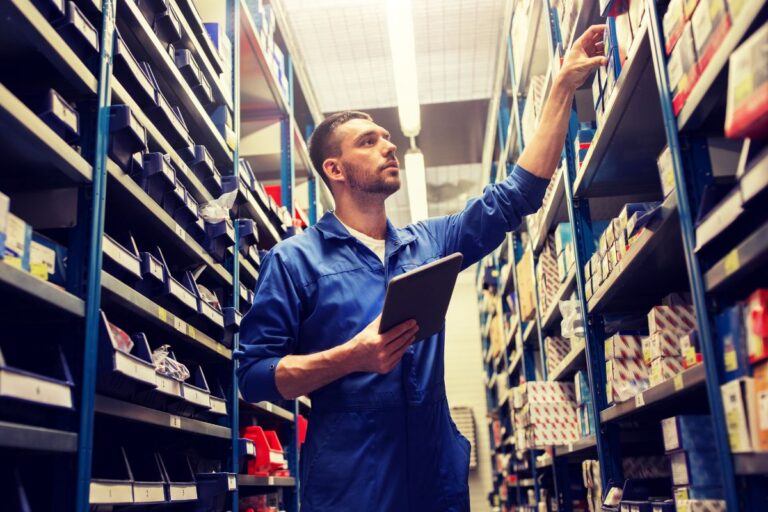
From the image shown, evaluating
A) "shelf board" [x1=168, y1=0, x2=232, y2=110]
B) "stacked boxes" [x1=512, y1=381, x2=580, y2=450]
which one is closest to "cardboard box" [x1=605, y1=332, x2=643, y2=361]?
"stacked boxes" [x1=512, y1=381, x2=580, y2=450]

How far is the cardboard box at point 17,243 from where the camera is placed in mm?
1704

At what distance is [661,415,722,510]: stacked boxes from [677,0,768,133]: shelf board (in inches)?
32.6

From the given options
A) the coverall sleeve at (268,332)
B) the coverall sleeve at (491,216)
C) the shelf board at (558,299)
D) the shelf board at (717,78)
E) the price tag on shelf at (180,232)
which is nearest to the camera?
the shelf board at (717,78)

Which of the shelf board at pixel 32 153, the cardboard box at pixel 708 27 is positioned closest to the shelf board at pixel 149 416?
the shelf board at pixel 32 153

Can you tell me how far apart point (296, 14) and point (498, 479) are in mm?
6247

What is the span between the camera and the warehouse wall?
34.7 ft

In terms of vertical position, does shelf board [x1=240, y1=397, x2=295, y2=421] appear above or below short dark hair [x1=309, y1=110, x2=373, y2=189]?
below

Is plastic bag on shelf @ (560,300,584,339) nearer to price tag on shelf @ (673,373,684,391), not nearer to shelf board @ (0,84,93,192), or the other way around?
price tag on shelf @ (673,373,684,391)

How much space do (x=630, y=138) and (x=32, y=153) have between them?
2.04 m

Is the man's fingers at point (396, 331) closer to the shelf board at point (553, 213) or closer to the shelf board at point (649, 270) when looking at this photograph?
the shelf board at point (649, 270)

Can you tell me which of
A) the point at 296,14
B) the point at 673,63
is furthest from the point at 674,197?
the point at 296,14

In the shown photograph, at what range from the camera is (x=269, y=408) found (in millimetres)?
4113

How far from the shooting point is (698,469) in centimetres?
200

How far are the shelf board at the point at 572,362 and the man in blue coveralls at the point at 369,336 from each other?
1.21m
